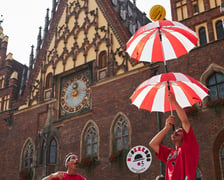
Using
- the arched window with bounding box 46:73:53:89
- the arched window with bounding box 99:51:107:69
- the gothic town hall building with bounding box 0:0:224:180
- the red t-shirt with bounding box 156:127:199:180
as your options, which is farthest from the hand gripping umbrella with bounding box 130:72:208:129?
the arched window with bounding box 46:73:53:89

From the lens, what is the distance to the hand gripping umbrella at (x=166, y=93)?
5.16 metres

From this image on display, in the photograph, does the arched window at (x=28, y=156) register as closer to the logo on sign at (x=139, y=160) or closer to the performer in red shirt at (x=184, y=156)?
the logo on sign at (x=139, y=160)

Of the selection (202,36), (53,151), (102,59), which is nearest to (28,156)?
(53,151)

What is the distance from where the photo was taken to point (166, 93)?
209 inches

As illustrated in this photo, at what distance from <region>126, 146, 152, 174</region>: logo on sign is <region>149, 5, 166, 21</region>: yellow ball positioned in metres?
6.13

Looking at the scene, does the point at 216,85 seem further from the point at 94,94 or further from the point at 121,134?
the point at 94,94

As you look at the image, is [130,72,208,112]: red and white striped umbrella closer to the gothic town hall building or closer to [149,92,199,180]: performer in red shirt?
[149,92,199,180]: performer in red shirt

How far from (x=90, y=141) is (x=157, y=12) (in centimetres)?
987

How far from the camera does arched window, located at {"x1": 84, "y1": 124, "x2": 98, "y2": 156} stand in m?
14.7

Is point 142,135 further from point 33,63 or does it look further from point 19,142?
point 33,63

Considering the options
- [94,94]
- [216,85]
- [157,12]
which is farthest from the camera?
[94,94]

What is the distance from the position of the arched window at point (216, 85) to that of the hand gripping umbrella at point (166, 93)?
695 centimetres

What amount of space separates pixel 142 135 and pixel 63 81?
6.65 m

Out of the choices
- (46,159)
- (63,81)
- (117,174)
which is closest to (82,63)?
(63,81)
